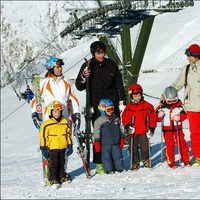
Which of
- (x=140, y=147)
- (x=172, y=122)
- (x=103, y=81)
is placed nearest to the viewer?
(x=103, y=81)

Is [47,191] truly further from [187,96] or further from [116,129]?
[187,96]

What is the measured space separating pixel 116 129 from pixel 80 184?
107 cm

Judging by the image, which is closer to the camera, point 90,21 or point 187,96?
point 187,96

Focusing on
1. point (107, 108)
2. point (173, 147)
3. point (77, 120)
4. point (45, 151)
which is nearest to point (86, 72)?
point (107, 108)

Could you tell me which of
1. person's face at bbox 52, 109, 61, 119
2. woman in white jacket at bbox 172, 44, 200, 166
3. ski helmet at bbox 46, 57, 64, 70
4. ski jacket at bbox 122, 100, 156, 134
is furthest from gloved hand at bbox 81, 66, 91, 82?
woman in white jacket at bbox 172, 44, 200, 166

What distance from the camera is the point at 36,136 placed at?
73.4 feet

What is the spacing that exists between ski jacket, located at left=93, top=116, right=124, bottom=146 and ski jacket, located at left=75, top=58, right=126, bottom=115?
0.28 m

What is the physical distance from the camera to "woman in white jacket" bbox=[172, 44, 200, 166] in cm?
727

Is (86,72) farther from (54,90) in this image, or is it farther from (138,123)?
(138,123)

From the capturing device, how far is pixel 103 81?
7.42m

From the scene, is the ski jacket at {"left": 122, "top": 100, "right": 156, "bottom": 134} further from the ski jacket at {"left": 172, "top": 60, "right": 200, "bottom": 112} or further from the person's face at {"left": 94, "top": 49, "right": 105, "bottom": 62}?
the person's face at {"left": 94, "top": 49, "right": 105, "bottom": 62}

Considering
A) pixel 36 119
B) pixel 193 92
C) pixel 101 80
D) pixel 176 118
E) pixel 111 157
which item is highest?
pixel 101 80

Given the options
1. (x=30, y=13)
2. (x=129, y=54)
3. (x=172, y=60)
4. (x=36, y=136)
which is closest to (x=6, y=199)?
(x=129, y=54)

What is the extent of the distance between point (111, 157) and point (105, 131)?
0.41 meters
